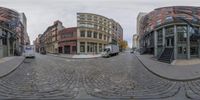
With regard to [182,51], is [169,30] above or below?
above

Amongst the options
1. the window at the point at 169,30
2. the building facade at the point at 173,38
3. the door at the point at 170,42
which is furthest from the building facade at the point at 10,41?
the door at the point at 170,42

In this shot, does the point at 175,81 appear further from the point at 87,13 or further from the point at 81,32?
the point at 81,32

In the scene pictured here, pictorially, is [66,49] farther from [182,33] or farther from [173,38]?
[182,33]

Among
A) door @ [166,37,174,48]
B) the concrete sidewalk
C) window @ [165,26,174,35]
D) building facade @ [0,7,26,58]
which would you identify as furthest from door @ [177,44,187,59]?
building facade @ [0,7,26,58]

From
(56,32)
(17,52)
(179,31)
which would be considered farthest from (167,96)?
(17,52)

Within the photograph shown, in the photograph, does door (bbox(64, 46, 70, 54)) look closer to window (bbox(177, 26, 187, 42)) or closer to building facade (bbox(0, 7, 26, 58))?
window (bbox(177, 26, 187, 42))

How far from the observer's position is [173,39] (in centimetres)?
1723

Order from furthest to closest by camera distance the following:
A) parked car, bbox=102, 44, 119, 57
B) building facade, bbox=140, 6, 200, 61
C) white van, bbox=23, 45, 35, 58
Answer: white van, bbox=23, 45, 35, 58 → parked car, bbox=102, 44, 119, 57 → building facade, bbox=140, 6, 200, 61

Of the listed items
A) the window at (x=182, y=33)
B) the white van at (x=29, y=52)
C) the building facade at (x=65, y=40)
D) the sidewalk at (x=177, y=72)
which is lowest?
the sidewalk at (x=177, y=72)

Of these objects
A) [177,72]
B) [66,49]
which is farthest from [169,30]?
[66,49]

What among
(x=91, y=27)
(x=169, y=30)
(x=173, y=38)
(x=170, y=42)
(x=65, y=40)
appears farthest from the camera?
(x=170, y=42)

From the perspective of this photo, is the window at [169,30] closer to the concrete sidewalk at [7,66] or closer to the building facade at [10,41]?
the concrete sidewalk at [7,66]

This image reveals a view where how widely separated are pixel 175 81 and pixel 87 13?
6154 mm

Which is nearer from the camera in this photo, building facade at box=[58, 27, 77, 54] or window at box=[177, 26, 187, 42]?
building facade at box=[58, 27, 77, 54]
